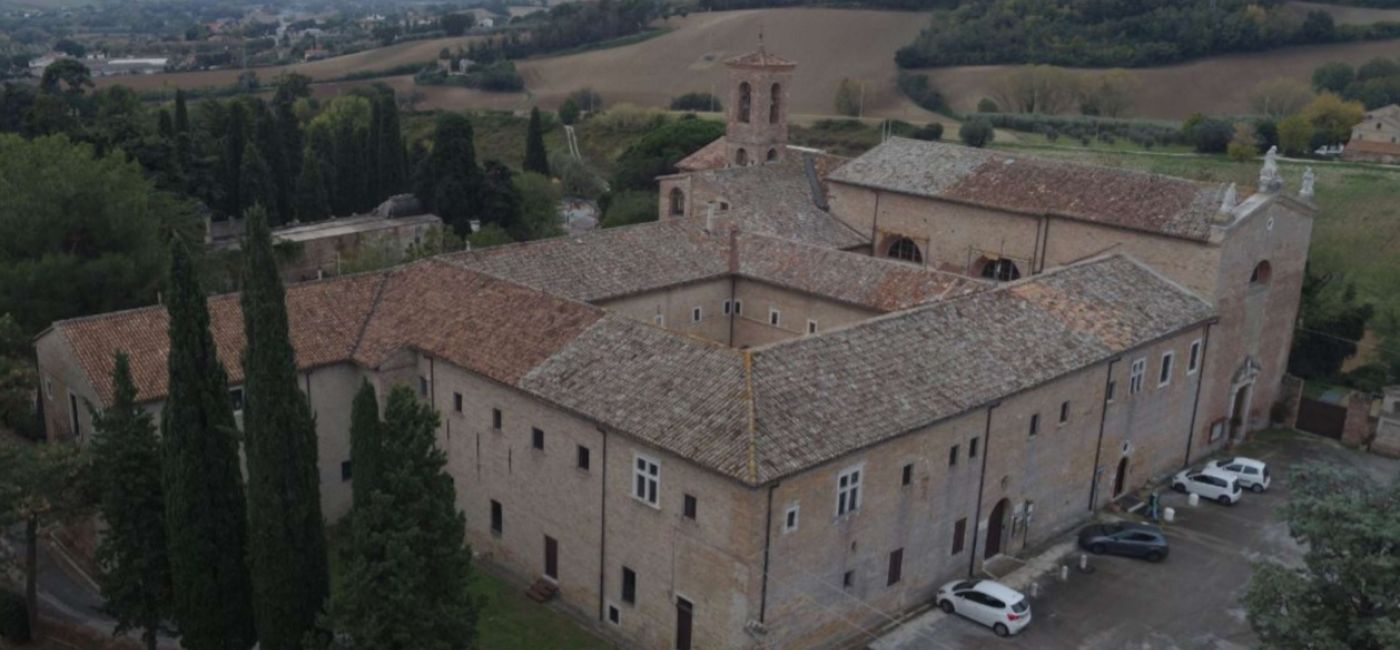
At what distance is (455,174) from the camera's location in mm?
65625

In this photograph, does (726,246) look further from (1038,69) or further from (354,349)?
(1038,69)

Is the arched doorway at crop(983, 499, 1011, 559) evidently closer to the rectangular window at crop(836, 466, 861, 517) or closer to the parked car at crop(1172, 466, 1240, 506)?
the rectangular window at crop(836, 466, 861, 517)

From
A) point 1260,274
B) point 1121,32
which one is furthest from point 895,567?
point 1121,32

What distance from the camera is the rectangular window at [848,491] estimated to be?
26672 mm

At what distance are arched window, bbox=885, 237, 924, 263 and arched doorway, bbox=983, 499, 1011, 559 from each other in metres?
16.1

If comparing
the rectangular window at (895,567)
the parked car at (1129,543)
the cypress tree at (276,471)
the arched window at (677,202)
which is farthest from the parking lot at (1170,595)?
the arched window at (677,202)

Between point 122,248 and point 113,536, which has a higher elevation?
point 122,248

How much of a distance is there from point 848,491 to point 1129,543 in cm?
1118

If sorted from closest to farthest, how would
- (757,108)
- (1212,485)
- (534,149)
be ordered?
1. (1212,485)
2. (757,108)
3. (534,149)

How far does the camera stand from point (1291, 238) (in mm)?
41906

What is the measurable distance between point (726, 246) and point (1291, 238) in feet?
67.4

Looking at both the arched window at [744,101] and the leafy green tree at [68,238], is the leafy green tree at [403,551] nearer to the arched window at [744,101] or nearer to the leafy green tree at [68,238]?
the leafy green tree at [68,238]

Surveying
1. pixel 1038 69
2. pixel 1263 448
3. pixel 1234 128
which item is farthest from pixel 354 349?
pixel 1038 69

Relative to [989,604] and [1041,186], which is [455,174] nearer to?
[1041,186]
